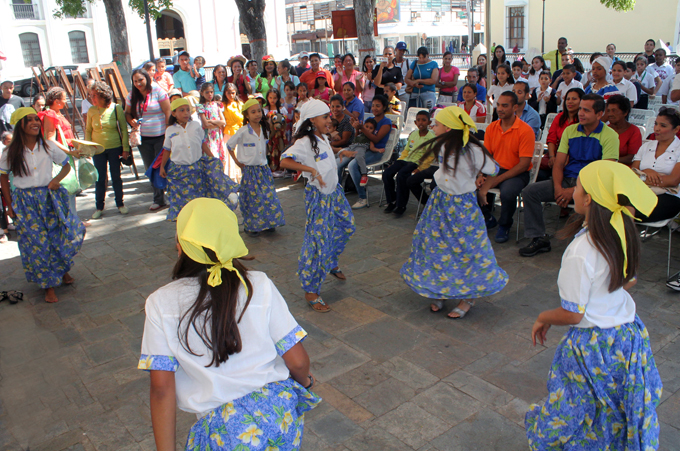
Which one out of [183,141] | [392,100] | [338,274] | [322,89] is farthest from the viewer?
[322,89]

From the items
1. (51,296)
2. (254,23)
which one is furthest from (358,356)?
(254,23)

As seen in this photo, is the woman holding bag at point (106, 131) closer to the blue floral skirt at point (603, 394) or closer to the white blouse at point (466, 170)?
the white blouse at point (466, 170)

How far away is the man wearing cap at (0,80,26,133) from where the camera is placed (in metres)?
8.91

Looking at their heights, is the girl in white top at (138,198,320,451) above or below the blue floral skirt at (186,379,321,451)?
above

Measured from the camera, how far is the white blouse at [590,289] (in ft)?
7.26

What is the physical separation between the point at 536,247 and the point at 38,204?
4.68 metres

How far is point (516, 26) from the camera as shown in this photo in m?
Answer: 28.2

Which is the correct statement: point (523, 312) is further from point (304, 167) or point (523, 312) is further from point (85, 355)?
point (85, 355)

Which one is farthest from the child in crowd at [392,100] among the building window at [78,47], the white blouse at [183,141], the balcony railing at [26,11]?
the balcony railing at [26,11]

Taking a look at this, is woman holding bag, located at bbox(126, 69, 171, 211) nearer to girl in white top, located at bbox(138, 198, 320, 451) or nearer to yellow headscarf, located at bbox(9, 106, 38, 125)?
yellow headscarf, located at bbox(9, 106, 38, 125)

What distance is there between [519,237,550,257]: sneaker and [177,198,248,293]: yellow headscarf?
14.2 ft

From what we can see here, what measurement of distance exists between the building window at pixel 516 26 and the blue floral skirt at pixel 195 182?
25.1 meters

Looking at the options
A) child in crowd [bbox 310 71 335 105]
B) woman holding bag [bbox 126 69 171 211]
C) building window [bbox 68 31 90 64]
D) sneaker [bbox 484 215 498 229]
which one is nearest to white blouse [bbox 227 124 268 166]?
woman holding bag [bbox 126 69 171 211]

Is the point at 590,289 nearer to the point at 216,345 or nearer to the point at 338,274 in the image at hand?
the point at 216,345
